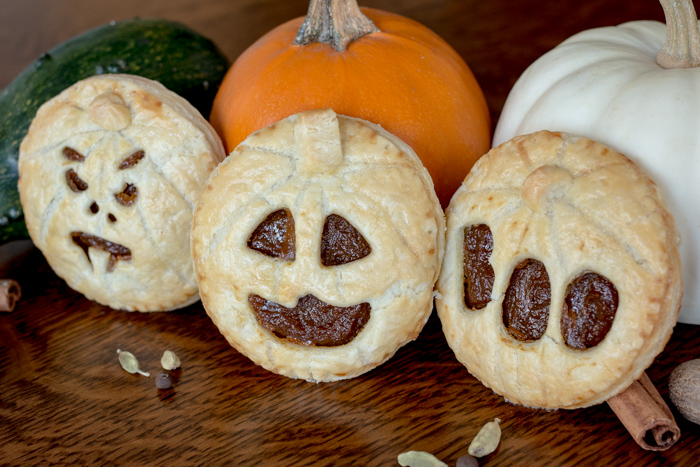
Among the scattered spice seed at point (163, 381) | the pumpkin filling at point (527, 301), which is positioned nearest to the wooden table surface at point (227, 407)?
the scattered spice seed at point (163, 381)

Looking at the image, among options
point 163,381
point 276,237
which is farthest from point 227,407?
point 276,237

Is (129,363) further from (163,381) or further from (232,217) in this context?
(232,217)

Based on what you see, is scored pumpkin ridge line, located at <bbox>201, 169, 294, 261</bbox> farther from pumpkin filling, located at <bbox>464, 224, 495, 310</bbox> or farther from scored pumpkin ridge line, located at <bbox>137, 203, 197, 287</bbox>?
pumpkin filling, located at <bbox>464, 224, 495, 310</bbox>

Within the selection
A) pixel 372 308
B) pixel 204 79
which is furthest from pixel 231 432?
pixel 204 79

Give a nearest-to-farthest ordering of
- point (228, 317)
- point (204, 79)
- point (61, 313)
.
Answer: point (228, 317)
point (61, 313)
point (204, 79)

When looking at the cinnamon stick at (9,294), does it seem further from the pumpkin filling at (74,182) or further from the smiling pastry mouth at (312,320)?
the smiling pastry mouth at (312,320)

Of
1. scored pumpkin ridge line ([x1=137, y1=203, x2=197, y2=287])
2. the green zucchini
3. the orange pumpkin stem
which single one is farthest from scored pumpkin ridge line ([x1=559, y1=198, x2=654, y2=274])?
the green zucchini

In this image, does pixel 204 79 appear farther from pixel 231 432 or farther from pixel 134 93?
pixel 231 432
